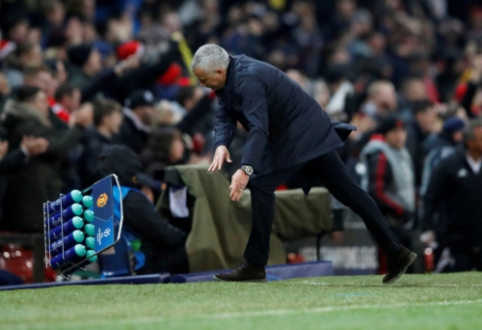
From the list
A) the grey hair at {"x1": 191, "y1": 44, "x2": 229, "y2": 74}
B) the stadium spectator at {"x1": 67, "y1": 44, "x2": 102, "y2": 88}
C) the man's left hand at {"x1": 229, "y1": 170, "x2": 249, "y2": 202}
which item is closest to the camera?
the man's left hand at {"x1": 229, "y1": 170, "x2": 249, "y2": 202}

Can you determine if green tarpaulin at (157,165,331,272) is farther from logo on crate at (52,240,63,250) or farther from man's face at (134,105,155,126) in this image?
man's face at (134,105,155,126)

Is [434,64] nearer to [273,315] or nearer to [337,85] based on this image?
[337,85]

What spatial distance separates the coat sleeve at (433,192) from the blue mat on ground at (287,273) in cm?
178

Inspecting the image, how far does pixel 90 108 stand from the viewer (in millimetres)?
10719

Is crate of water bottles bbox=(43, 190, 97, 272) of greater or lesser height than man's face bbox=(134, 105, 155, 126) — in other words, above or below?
below

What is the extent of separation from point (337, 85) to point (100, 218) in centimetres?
846

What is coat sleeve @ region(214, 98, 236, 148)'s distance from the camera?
737cm

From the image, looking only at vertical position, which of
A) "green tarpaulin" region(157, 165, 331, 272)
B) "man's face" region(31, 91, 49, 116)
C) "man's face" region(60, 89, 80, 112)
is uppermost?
"man's face" region(60, 89, 80, 112)

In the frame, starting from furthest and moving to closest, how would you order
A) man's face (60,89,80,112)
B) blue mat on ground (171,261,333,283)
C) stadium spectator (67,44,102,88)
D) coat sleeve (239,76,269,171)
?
stadium spectator (67,44,102,88)
man's face (60,89,80,112)
blue mat on ground (171,261,333,283)
coat sleeve (239,76,269,171)

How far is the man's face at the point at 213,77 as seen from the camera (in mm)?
7148

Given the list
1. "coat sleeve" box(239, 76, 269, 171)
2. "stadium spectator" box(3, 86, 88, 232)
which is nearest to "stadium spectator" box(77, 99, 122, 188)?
"stadium spectator" box(3, 86, 88, 232)

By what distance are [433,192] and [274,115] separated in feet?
11.4

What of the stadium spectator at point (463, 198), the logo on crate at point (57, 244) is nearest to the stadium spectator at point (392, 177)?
the stadium spectator at point (463, 198)

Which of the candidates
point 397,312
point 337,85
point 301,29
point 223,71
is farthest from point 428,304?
point 301,29
